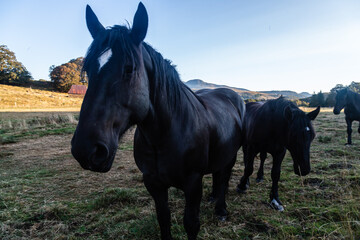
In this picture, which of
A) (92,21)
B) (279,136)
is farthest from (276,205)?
(92,21)

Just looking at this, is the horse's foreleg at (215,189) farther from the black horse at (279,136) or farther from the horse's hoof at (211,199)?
the black horse at (279,136)

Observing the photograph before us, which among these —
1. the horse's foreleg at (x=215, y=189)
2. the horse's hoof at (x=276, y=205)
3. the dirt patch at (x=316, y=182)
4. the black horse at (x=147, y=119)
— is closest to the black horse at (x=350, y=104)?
the dirt patch at (x=316, y=182)

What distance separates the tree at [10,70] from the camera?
4578 cm

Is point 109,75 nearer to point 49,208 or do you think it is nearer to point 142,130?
point 142,130

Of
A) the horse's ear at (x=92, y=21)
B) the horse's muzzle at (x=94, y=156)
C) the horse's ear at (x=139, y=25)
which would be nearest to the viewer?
the horse's muzzle at (x=94, y=156)

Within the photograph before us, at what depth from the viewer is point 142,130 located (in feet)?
5.39

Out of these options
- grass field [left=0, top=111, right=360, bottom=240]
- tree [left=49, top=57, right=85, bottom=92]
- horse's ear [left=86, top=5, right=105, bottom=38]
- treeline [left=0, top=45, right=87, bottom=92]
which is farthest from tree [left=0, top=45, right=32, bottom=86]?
horse's ear [left=86, top=5, right=105, bottom=38]

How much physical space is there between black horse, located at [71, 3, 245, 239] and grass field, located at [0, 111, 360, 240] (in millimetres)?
431

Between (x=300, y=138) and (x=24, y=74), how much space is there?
65563 mm

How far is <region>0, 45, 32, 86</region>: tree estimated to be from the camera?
45.8 meters

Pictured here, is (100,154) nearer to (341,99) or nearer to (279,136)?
(279,136)

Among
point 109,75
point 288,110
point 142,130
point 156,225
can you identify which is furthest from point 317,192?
point 109,75

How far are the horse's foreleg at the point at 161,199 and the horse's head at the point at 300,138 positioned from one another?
7.51 ft

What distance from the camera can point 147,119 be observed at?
1579 millimetres
